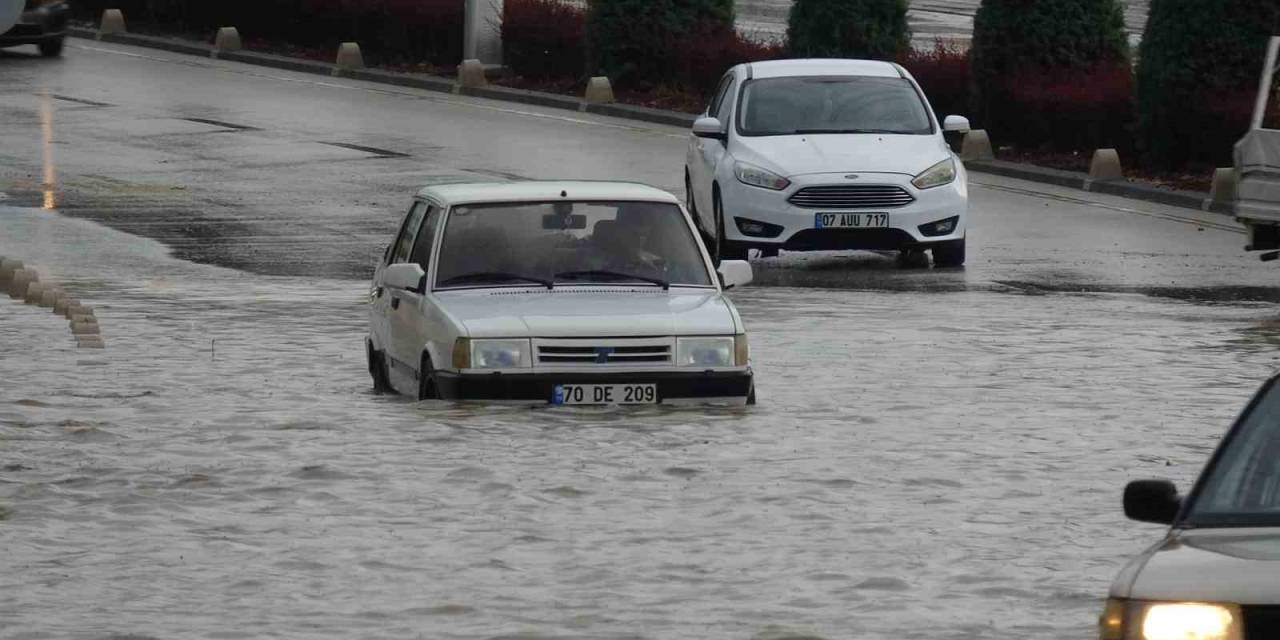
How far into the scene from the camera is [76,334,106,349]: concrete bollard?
17172 mm

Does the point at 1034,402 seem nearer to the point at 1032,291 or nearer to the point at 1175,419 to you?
the point at 1175,419

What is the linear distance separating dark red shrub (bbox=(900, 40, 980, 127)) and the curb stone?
108 inches

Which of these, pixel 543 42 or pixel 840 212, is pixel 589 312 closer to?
pixel 840 212

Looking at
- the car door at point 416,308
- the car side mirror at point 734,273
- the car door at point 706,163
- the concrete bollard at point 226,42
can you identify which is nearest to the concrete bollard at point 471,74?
the concrete bollard at point 226,42

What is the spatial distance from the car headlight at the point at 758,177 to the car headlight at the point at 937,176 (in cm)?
106

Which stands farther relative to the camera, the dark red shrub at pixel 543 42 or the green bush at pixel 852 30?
the dark red shrub at pixel 543 42

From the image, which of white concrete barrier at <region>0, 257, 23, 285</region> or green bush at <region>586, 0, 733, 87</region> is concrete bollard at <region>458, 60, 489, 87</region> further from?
white concrete barrier at <region>0, 257, 23, 285</region>

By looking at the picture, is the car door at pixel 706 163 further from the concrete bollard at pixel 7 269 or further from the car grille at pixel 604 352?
the car grille at pixel 604 352

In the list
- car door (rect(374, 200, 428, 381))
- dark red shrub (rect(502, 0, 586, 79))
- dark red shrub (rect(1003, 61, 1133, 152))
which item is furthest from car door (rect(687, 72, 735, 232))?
dark red shrub (rect(502, 0, 586, 79))

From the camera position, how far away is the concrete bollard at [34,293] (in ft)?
64.7

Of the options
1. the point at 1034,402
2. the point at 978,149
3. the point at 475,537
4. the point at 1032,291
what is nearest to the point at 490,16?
the point at 978,149

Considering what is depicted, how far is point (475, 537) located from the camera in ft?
34.9

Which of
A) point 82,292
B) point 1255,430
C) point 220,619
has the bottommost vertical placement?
point 82,292

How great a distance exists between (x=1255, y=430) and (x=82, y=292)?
1437cm
